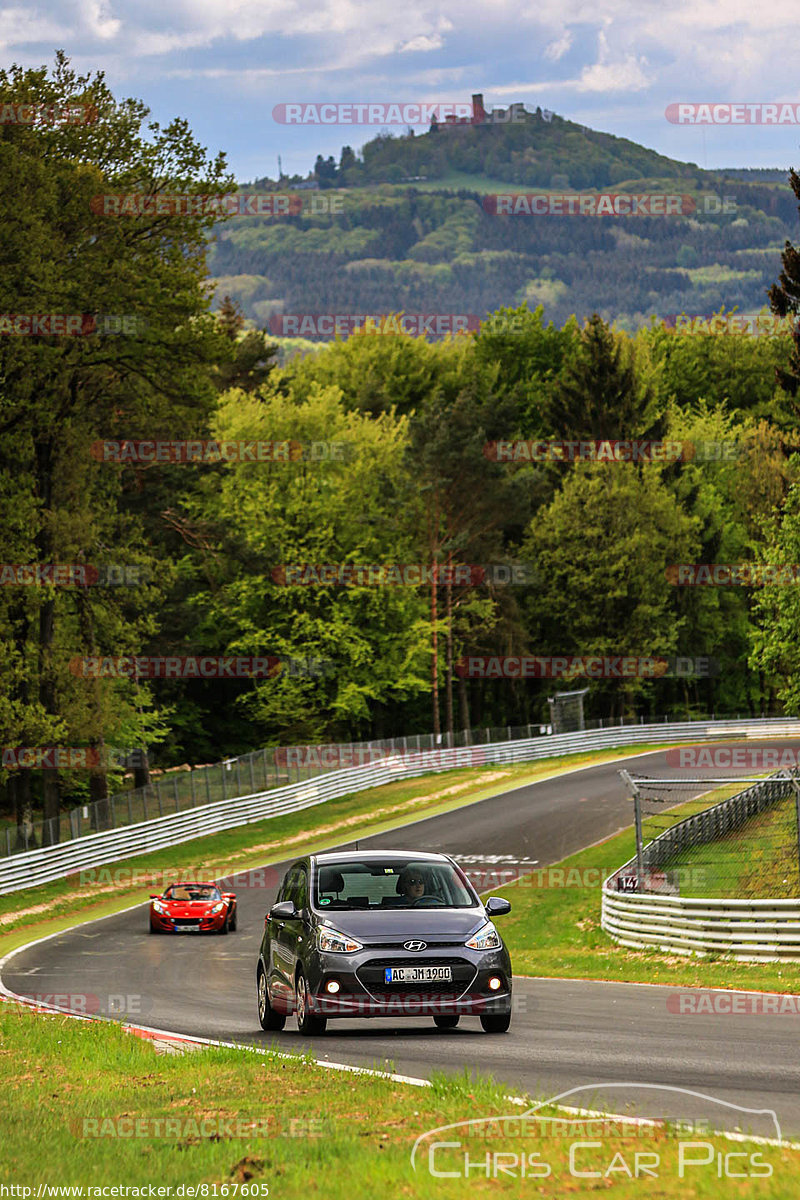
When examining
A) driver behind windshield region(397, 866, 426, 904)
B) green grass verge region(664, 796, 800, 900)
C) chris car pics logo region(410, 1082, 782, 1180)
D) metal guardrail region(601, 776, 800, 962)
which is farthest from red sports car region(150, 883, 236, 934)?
chris car pics logo region(410, 1082, 782, 1180)

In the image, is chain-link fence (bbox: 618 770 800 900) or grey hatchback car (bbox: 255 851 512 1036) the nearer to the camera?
grey hatchback car (bbox: 255 851 512 1036)

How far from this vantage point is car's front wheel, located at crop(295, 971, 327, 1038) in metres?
12.9

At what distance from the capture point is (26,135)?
128 ft

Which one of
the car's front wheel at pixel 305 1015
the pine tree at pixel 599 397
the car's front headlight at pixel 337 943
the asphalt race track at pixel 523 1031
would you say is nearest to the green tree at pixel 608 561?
the pine tree at pixel 599 397

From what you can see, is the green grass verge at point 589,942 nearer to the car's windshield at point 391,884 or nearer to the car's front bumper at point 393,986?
the car's windshield at point 391,884

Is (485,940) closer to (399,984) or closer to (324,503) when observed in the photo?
(399,984)

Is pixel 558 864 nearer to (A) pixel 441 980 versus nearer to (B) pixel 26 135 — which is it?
(B) pixel 26 135

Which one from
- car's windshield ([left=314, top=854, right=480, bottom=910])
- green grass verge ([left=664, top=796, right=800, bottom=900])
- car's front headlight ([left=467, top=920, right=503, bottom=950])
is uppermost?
car's windshield ([left=314, top=854, right=480, bottom=910])

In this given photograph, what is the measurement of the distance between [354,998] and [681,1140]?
591cm

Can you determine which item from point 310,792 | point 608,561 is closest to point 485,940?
point 310,792

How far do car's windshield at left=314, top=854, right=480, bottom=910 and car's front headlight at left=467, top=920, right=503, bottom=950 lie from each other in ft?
1.64

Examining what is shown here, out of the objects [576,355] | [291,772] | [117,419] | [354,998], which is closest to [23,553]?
[117,419]

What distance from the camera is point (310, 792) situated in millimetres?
53969

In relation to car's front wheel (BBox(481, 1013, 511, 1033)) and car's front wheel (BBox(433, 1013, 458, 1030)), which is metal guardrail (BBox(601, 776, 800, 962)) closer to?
car's front wheel (BBox(433, 1013, 458, 1030))
